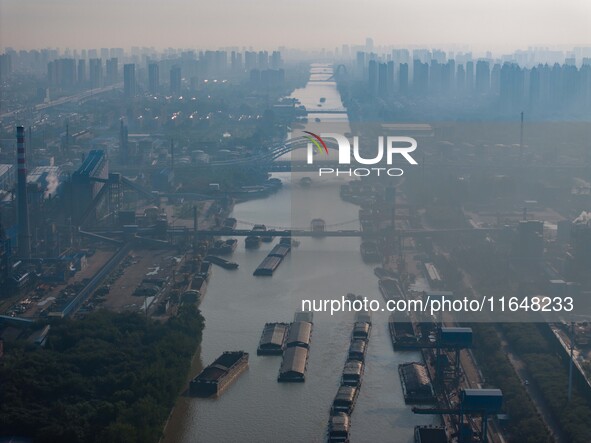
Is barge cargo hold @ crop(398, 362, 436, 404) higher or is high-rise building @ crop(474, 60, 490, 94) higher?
high-rise building @ crop(474, 60, 490, 94)

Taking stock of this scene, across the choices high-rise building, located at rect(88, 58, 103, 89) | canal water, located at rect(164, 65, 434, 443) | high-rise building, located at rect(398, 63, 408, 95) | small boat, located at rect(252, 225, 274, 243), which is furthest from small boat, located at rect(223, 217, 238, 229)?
high-rise building, located at rect(88, 58, 103, 89)

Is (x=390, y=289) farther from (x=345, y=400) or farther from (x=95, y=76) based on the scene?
(x=95, y=76)

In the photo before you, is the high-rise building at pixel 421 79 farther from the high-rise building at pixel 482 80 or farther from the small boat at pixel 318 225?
the small boat at pixel 318 225

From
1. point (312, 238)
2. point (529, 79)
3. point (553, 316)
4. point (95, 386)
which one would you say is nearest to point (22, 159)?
point (312, 238)

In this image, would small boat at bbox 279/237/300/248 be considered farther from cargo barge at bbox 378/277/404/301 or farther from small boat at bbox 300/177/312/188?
small boat at bbox 300/177/312/188

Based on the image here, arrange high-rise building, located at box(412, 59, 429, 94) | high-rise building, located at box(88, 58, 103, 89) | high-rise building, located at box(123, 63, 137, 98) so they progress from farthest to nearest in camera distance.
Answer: high-rise building, located at box(88, 58, 103, 89) → high-rise building, located at box(412, 59, 429, 94) → high-rise building, located at box(123, 63, 137, 98)

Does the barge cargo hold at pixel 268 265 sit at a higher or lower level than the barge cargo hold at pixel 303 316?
lower

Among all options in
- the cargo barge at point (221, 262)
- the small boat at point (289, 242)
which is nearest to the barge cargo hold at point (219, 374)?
the cargo barge at point (221, 262)
